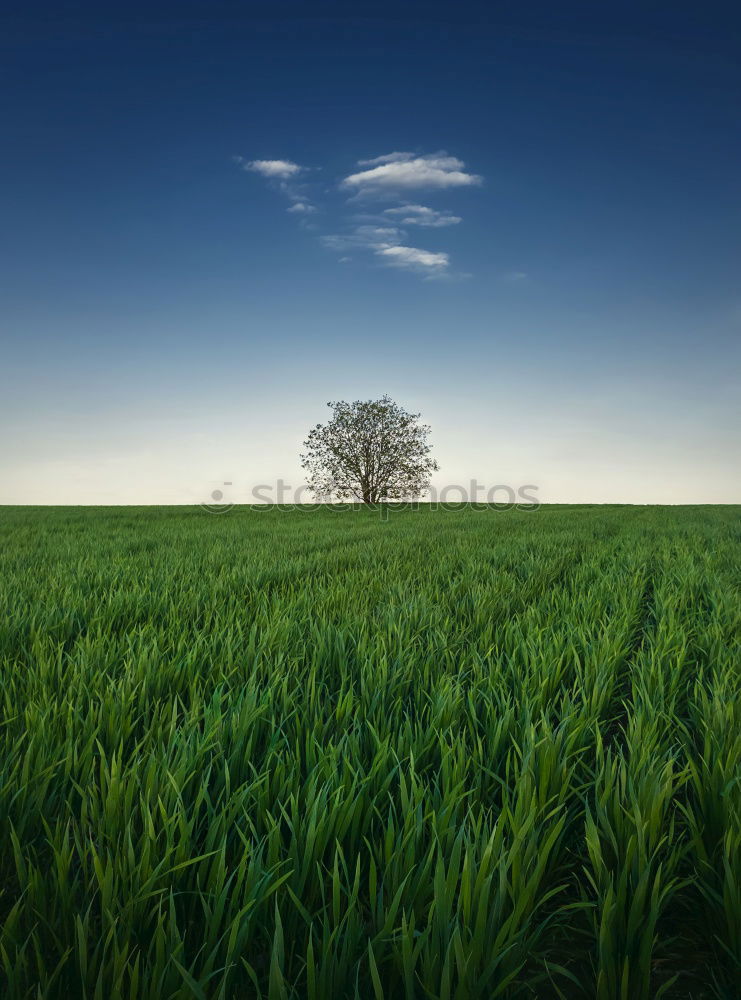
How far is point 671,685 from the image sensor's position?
2.37 meters

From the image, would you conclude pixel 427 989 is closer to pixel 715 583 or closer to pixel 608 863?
pixel 608 863

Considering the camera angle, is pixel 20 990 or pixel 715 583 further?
pixel 715 583

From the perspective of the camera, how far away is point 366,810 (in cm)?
139

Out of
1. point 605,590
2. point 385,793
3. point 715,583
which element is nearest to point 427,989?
point 385,793

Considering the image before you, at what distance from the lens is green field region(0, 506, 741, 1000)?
987 mm

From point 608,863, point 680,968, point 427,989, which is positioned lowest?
point 680,968

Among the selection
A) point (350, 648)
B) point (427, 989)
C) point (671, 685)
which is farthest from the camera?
point (350, 648)

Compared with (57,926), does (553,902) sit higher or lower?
lower

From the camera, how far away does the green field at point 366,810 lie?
987 mm

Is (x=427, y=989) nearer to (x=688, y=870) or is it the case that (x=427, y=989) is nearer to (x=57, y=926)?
(x=57, y=926)

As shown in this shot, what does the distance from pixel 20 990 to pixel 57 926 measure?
0.12m

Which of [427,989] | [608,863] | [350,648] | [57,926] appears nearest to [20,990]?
[57,926]

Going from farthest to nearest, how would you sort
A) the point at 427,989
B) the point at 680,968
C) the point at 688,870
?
the point at 688,870, the point at 680,968, the point at 427,989

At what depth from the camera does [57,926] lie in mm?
1058
